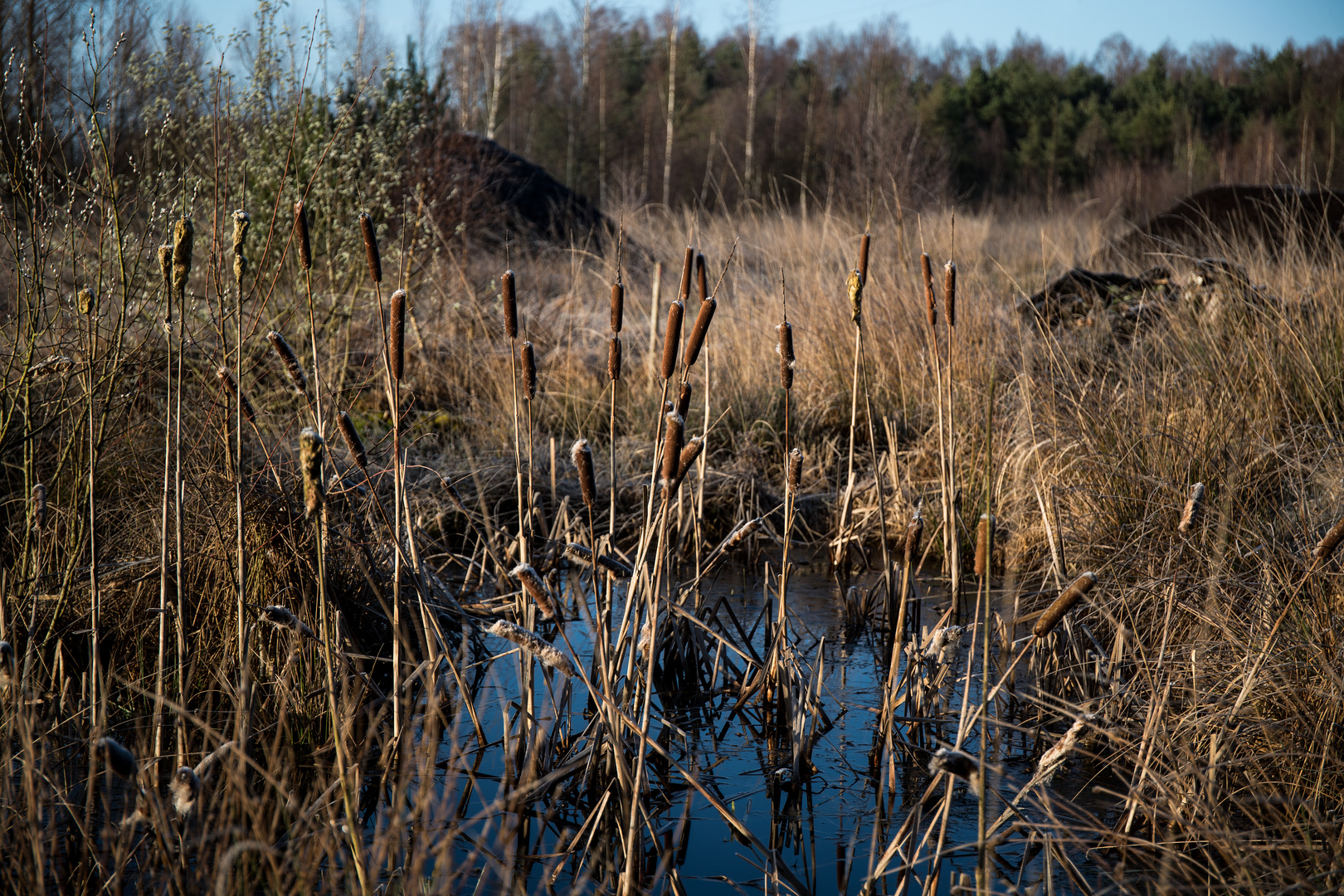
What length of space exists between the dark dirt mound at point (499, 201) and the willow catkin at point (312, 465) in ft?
15.2

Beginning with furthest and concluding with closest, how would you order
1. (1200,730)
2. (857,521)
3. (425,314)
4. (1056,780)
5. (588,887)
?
(425,314), (857,521), (1056,780), (1200,730), (588,887)

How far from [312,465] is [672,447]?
1.64 feet

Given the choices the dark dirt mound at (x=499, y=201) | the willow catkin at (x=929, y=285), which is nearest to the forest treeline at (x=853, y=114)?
Result: the dark dirt mound at (x=499, y=201)

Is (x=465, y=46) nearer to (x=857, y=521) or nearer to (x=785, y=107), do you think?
(x=785, y=107)

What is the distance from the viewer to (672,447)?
4.81 ft

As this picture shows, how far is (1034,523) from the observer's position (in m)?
3.70

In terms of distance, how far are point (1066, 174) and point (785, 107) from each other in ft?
24.9

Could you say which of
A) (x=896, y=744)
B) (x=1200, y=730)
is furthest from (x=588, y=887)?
(x=1200, y=730)

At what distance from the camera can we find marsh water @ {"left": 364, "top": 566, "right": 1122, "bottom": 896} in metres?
1.86

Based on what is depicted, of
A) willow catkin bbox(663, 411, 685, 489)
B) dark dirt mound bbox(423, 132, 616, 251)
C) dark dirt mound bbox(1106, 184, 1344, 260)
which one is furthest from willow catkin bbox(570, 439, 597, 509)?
dark dirt mound bbox(1106, 184, 1344, 260)

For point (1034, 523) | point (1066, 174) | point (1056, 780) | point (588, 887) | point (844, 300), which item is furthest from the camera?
point (1066, 174)

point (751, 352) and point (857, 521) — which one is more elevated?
point (751, 352)

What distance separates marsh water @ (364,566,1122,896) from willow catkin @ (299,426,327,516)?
0.50m

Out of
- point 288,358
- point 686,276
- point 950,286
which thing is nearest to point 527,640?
point 288,358
